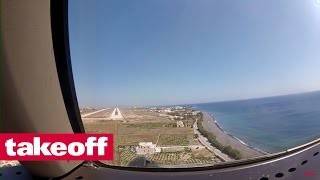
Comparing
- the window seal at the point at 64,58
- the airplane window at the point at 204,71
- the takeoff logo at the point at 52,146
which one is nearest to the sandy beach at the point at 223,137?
the airplane window at the point at 204,71

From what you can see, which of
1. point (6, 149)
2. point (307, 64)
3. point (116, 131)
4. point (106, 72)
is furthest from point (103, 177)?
point (307, 64)

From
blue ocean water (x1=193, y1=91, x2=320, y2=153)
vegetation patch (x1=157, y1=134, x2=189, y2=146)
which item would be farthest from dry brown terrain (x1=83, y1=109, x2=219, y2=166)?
blue ocean water (x1=193, y1=91, x2=320, y2=153)

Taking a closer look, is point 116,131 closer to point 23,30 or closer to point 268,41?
point 23,30

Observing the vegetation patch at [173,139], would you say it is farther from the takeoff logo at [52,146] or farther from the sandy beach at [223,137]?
the takeoff logo at [52,146]

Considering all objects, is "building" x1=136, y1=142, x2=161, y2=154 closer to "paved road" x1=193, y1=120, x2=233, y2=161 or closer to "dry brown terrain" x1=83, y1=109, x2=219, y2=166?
"dry brown terrain" x1=83, y1=109, x2=219, y2=166

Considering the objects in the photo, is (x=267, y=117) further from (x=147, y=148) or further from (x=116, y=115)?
(x=116, y=115)

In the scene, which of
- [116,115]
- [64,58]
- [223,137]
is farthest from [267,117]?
[64,58]
